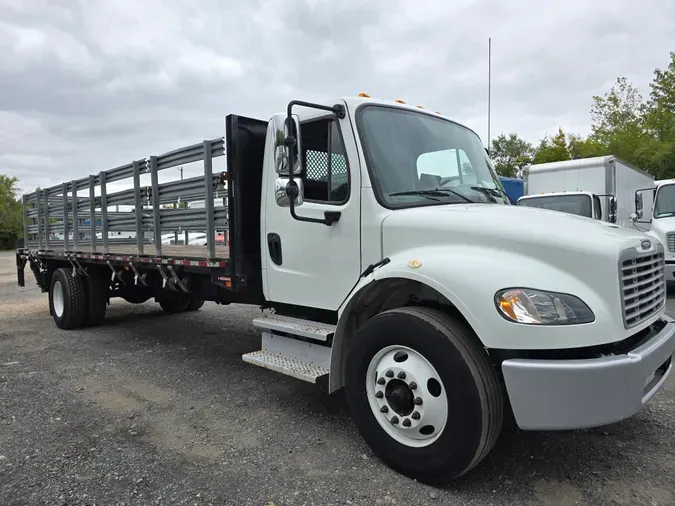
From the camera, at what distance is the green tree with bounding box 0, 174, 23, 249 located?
48.3 meters

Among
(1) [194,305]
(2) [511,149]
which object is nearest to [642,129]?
(1) [194,305]

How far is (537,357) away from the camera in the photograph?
2549 mm

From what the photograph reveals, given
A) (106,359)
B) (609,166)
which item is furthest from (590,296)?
(609,166)

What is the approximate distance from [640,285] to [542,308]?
2.46ft

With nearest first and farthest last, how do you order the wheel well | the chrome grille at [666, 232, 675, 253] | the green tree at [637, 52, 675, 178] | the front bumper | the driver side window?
the front bumper
the wheel well
the driver side window
the chrome grille at [666, 232, 675, 253]
the green tree at [637, 52, 675, 178]

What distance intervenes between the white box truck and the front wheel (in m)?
8.21

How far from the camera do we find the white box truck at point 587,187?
10.1 metres

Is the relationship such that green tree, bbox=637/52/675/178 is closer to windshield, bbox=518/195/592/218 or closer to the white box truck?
the white box truck

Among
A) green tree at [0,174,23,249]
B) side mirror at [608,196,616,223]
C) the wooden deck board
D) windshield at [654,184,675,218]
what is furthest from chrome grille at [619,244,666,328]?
green tree at [0,174,23,249]

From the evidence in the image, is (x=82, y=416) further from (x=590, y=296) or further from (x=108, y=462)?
(x=590, y=296)

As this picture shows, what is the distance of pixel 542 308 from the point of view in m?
2.48

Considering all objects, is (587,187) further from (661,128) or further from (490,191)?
(661,128)

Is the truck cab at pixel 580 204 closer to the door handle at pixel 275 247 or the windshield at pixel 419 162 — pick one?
the windshield at pixel 419 162

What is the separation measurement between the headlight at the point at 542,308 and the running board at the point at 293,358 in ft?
4.77
